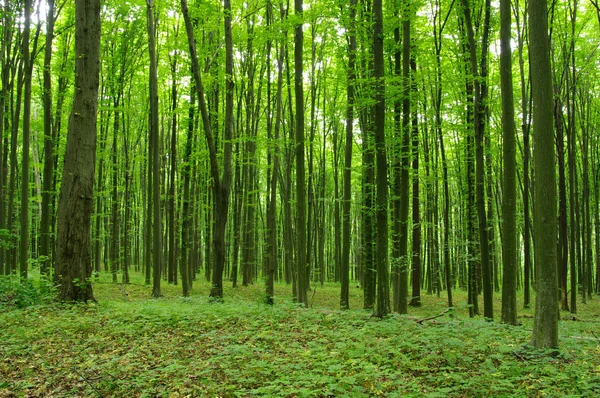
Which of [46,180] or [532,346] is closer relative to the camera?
[532,346]

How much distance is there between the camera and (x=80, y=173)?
870cm

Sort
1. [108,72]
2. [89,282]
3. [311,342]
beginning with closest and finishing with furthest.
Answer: [311,342] < [89,282] < [108,72]

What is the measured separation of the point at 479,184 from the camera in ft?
35.2

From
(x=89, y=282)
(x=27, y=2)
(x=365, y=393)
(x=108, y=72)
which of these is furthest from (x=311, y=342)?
(x=108, y=72)

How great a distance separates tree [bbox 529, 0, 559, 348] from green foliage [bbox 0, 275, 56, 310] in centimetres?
942

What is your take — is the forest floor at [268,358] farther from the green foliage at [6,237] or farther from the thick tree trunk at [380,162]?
the green foliage at [6,237]

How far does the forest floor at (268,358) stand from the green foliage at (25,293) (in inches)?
30.0

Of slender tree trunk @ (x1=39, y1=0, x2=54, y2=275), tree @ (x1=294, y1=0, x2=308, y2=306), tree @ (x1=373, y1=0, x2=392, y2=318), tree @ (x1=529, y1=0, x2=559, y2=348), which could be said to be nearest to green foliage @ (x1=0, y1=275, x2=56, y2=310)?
slender tree trunk @ (x1=39, y1=0, x2=54, y2=275)

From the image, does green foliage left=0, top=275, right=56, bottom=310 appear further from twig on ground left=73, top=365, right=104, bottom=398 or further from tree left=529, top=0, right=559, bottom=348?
tree left=529, top=0, right=559, bottom=348

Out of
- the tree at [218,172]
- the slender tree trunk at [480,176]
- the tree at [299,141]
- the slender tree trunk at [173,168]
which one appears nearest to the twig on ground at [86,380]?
the tree at [218,172]

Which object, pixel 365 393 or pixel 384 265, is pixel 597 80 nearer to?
pixel 384 265

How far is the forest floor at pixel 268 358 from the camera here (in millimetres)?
4309

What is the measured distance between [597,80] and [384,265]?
18.7m

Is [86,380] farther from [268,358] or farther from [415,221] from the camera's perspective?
[415,221]
